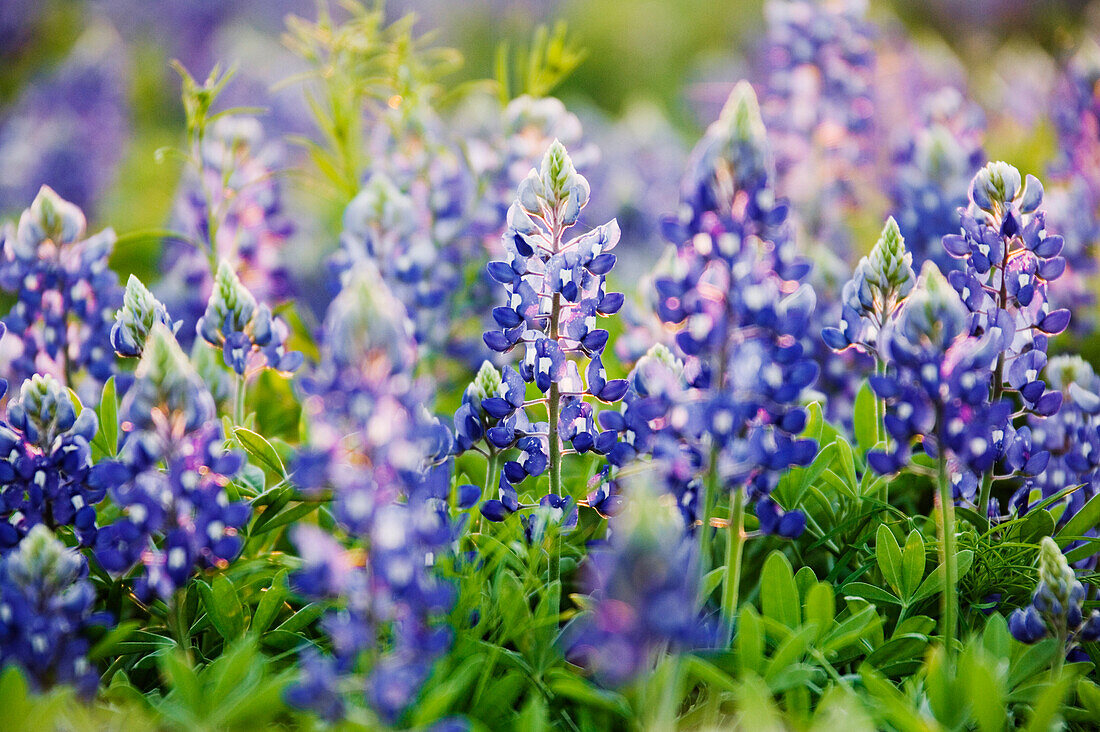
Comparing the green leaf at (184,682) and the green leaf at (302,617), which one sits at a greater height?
the green leaf at (184,682)

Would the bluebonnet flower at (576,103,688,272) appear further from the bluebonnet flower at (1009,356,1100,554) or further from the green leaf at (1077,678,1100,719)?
the green leaf at (1077,678,1100,719)

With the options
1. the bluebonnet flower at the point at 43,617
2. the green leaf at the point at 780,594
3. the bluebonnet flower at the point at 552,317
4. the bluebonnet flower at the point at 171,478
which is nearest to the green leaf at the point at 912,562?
the green leaf at the point at 780,594

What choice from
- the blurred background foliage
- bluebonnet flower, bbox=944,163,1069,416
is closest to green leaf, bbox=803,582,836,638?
bluebonnet flower, bbox=944,163,1069,416

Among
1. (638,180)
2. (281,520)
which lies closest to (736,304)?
(281,520)

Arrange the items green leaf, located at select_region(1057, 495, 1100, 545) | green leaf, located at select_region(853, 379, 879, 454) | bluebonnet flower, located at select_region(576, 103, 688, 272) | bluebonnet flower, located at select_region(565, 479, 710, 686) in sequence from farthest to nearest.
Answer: bluebonnet flower, located at select_region(576, 103, 688, 272) → green leaf, located at select_region(853, 379, 879, 454) → green leaf, located at select_region(1057, 495, 1100, 545) → bluebonnet flower, located at select_region(565, 479, 710, 686)

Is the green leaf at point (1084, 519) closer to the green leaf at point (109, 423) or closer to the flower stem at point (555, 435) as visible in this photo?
the flower stem at point (555, 435)

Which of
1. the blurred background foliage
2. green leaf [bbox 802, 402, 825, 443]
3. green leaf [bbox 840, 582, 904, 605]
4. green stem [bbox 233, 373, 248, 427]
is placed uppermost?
the blurred background foliage

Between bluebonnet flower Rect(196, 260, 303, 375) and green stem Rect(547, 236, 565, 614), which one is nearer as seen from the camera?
green stem Rect(547, 236, 565, 614)

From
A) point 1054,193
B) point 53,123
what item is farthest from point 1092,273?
point 53,123
